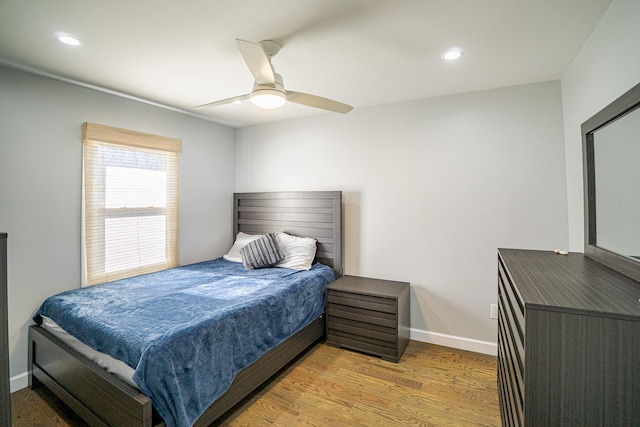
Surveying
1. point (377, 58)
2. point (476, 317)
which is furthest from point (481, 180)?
point (377, 58)

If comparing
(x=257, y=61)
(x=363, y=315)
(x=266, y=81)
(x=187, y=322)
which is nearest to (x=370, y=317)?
(x=363, y=315)

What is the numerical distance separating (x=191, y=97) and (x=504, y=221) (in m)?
3.34

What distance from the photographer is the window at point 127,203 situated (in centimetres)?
267

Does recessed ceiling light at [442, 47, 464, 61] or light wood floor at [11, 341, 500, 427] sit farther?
recessed ceiling light at [442, 47, 464, 61]

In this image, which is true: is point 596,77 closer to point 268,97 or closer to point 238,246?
point 268,97

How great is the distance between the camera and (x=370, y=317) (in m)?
2.73

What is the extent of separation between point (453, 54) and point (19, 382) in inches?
164

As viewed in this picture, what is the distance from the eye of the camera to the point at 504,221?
8.81 feet

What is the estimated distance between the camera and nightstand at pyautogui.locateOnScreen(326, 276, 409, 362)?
264 centimetres

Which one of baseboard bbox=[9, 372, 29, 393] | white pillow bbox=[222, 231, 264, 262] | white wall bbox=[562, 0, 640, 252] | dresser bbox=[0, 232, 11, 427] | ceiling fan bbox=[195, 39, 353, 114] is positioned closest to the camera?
dresser bbox=[0, 232, 11, 427]

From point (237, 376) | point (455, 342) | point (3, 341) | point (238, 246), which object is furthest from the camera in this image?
point (238, 246)

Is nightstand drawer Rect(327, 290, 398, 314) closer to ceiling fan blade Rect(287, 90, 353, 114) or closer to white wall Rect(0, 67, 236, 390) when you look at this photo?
ceiling fan blade Rect(287, 90, 353, 114)

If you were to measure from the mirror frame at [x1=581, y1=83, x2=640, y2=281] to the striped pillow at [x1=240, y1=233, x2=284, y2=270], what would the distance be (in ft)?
8.56

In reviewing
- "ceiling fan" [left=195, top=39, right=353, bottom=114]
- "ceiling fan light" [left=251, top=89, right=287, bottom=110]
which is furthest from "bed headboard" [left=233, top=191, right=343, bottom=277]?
"ceiling fan light" [left=251, top=89, right=287, bottom=110]
